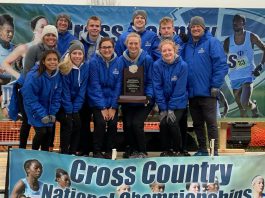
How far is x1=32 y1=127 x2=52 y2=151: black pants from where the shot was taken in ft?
19.4

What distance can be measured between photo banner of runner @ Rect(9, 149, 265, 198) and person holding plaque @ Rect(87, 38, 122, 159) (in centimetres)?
128

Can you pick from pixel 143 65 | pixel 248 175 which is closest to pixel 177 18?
pixel 143 65

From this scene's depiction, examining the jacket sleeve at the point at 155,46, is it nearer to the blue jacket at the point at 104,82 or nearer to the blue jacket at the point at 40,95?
the blue jacket at the point at 104,82

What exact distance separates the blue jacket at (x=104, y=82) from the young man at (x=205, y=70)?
2.97 feet

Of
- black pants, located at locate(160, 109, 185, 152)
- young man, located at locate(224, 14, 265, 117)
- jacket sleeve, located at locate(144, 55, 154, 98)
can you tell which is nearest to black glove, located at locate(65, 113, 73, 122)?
jacket sleeve, located at locate(144, 55, 154, 98)

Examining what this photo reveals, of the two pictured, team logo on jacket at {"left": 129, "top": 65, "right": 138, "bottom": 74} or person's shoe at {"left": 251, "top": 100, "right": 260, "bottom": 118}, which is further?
person's shoe at {"left": 251, "top": 100, "right": 260, "bottom": 118}

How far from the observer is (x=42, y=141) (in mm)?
6008

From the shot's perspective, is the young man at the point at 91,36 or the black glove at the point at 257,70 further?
the black glove at the point at 257,70

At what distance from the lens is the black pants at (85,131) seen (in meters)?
6.39

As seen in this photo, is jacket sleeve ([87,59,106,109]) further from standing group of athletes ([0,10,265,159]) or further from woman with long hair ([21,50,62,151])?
woman with long hair ([21,50,62,151])

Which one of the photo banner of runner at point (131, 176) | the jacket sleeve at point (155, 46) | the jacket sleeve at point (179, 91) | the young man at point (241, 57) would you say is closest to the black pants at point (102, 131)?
the jacket sleeve at point (179, 91)

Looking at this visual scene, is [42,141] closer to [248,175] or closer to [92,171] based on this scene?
[92,171]

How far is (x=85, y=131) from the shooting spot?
6.48 meters

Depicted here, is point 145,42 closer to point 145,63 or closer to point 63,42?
point 145,63
